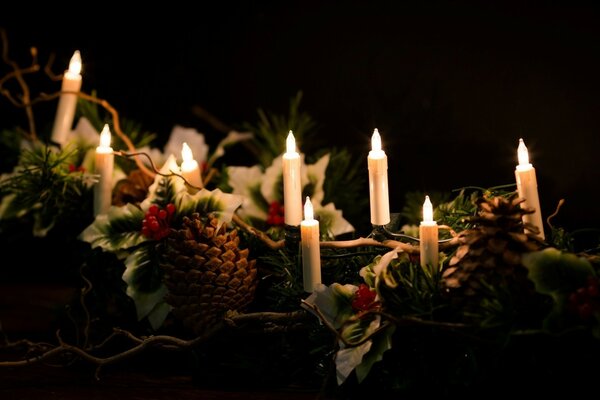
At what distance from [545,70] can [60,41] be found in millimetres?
781

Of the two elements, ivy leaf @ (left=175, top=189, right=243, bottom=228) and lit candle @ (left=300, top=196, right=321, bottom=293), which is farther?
ivy leaf @ (left=175, top=189, right=243, bottom=228)

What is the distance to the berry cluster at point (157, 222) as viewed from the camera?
37.5 inches

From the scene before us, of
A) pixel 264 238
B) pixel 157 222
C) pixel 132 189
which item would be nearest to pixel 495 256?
pixel 264 238

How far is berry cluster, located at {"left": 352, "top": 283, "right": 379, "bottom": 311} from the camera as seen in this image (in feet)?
2.72

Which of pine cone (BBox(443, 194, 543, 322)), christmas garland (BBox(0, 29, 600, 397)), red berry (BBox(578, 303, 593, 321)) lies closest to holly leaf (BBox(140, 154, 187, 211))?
christmas garland (BBox(0, 29, 600, 397))

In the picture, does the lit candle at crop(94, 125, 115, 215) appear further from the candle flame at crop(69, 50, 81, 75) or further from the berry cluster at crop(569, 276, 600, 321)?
the berry cluster at crop(569, 276, 600, 321)

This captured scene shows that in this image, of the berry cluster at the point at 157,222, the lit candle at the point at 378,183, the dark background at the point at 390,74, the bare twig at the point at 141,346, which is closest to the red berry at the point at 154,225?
the berry cluster at the point at 157,222

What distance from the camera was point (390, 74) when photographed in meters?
1.27

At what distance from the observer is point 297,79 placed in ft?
A: 4.42

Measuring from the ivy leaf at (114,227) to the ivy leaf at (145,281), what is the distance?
0.03 metres

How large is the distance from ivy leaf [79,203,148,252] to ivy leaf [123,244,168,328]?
3cm

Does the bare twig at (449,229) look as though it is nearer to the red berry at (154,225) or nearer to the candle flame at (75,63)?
the red berry at (154,225)

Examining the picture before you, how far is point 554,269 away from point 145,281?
17.7 inches

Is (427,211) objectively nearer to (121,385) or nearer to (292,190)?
(292,190)
